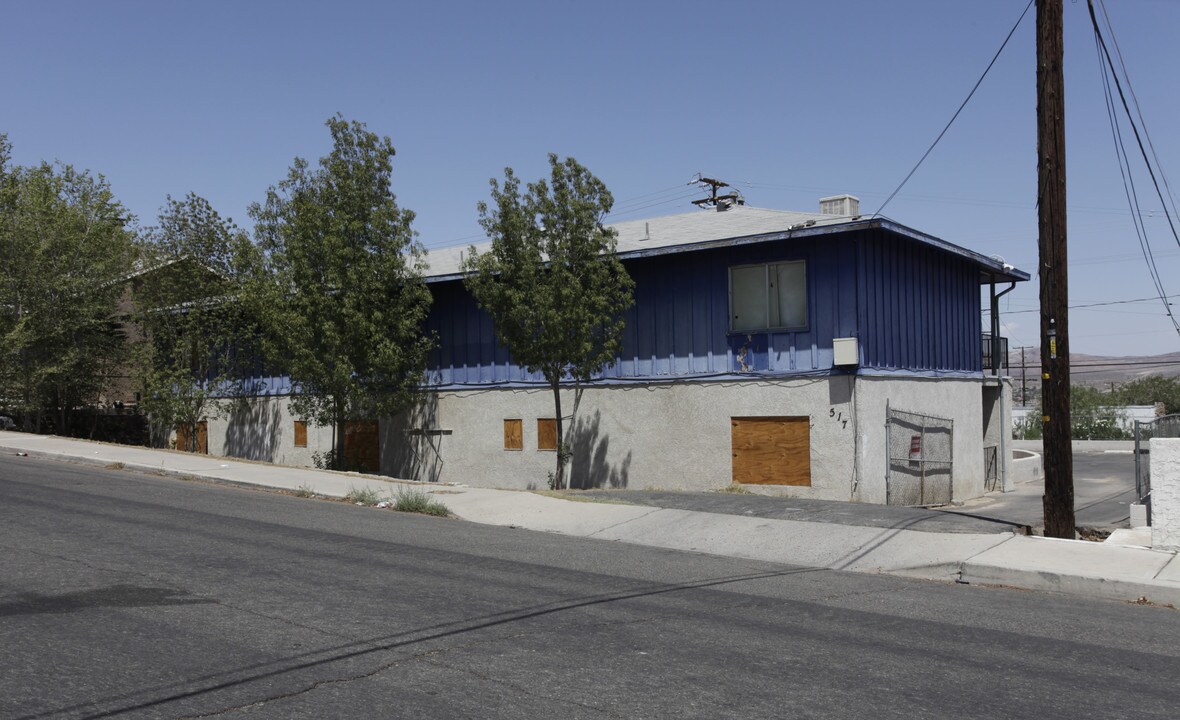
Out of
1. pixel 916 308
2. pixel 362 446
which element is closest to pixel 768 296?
pixel 916 308

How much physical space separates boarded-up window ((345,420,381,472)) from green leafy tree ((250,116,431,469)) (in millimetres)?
2340

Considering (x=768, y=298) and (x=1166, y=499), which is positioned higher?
(x=768, y=298)

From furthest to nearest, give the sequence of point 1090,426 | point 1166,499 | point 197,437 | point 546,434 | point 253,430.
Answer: point 1090,426 → point 197,437 → point 253,430 → point 546,434 → point 1166,499

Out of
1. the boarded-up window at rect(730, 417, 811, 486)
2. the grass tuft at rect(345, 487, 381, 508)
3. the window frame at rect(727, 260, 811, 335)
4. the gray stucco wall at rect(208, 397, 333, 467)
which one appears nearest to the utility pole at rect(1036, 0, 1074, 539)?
the boarded-up window at rect(730, 417, 811, 486)

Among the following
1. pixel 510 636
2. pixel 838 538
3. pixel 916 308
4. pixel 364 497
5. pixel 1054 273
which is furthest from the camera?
pixel 916 308

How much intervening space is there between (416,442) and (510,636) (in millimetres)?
18944

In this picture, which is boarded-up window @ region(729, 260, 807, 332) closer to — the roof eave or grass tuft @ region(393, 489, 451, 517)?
the roof eave

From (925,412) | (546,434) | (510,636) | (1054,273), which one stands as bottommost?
(510,636)

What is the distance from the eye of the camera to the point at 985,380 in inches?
1027

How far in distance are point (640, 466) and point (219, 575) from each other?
44.1ft

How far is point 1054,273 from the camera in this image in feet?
42.7

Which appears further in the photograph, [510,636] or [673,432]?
[673,432]

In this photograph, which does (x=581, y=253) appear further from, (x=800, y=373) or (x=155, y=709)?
(x=155, y=709)

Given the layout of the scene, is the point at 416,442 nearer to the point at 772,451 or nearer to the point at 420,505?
the point at 772,451
